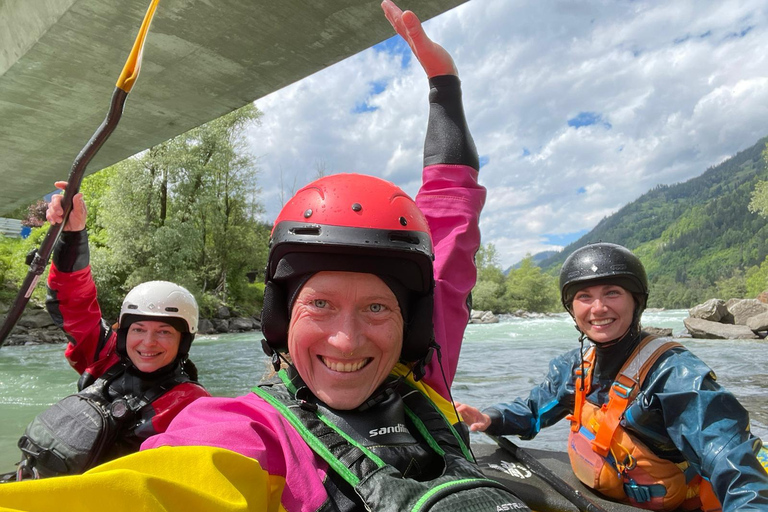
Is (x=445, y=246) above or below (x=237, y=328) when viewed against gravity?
above

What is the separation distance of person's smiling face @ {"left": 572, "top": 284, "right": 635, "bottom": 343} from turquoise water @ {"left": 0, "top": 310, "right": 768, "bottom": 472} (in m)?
2.78

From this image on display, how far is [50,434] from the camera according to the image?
2.63 meters

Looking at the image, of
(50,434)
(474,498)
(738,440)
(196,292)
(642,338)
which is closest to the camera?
(474,498)

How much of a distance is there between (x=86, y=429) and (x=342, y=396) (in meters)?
2.09

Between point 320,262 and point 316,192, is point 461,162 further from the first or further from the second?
point 320,262

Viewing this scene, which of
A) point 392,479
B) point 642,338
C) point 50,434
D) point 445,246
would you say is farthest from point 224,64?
point 392,479

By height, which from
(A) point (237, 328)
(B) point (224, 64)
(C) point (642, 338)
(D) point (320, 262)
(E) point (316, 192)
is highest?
(B) point (224, 64)

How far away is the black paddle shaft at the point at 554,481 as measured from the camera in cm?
267

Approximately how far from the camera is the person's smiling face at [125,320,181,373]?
301 cm

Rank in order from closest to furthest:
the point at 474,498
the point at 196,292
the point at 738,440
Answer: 1. the point at 474,498
2. the point at 738,440
3. the point at 196,292

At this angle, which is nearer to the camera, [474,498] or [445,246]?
[474,498]

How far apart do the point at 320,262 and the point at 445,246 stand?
59cm

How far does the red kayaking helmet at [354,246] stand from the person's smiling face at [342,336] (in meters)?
0.04

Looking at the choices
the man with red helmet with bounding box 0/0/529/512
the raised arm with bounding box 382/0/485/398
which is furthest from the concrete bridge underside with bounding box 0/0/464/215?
the man with red helmet with bounding box 0/0/529/512
